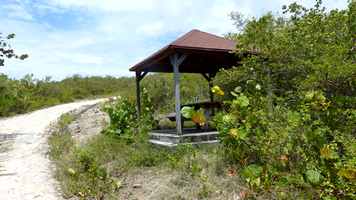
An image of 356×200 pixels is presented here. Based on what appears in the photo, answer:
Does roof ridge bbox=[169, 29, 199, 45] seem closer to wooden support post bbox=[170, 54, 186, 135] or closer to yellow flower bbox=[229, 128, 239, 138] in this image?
wooden support post bbox=[170, 54, 186, 135]

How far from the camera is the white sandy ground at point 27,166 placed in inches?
232

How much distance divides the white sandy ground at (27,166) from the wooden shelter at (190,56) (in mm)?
2734

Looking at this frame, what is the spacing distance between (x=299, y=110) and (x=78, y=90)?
68.0 ft

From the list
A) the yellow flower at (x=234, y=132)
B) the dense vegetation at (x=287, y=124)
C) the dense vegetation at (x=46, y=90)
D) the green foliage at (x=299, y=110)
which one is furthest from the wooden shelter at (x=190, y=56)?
the dense vegetation at (x=46, y=90)

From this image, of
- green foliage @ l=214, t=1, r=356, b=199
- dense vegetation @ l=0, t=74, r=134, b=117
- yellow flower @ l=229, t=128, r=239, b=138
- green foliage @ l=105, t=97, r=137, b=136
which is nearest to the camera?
green foliage @ l=214, t=1, r=356, b=199

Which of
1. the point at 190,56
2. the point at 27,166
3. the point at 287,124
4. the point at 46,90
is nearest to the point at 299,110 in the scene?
the point at 287,124

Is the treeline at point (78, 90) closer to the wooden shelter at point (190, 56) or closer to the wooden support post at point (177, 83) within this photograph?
the wooden shelter at point (190, 56)

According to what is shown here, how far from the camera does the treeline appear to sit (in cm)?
1541

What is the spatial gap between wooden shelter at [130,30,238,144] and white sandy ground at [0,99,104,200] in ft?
8.97

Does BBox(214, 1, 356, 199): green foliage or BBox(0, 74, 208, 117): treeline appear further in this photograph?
BBox(0, 74, 208, 117): treeline

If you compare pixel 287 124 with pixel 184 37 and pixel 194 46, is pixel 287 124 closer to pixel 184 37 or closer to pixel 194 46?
pixel 194 46

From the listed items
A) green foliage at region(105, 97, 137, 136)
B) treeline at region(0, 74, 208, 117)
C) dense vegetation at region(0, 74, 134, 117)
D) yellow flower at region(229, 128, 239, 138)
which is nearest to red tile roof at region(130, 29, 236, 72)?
green foliage at region(105, 97, 137, 136)

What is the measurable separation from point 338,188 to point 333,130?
2.96 ft

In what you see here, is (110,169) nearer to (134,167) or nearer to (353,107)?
(134,167)
